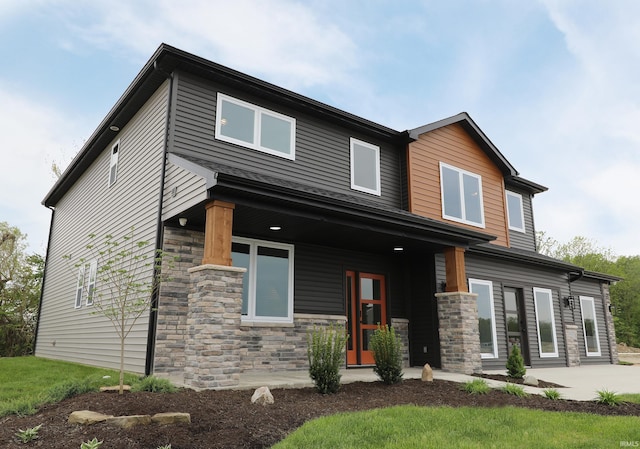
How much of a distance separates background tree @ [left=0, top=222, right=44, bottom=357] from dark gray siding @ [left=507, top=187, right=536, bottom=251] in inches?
773

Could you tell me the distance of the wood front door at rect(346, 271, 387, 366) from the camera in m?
10.7

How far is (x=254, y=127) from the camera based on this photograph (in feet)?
31.7

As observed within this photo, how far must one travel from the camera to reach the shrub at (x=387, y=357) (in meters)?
7.77

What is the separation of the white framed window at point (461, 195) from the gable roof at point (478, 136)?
3.03 ft

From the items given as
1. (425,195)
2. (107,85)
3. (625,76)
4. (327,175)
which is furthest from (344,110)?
(107,85)

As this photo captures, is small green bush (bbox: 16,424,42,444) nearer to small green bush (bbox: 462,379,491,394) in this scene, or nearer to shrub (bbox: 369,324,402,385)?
shrub (bbox: 369,324,402,385)

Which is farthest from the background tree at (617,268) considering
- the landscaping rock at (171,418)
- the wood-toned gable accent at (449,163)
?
the landscaping rock at (171,418)

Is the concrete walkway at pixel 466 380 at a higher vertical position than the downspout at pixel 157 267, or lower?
lower

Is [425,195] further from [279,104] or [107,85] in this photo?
[107,85]

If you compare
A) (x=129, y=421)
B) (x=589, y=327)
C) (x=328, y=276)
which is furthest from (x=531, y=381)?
(x=589, y=327)

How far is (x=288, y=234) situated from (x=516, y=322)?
24.5ft

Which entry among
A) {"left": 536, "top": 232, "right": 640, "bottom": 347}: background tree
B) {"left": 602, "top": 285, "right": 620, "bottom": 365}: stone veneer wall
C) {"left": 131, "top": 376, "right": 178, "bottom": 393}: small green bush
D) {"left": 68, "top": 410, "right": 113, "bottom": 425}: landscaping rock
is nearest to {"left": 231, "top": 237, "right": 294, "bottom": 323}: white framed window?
{"left": 131, "top": 376, "right": 178, "bottom": 393}: small green bush

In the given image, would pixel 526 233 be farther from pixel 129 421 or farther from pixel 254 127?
pixel 129 421

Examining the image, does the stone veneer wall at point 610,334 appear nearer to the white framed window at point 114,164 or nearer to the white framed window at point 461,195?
the white framed window at point 461,195
